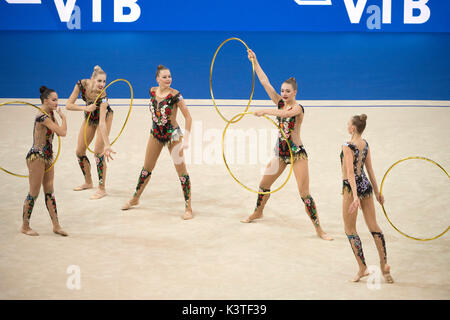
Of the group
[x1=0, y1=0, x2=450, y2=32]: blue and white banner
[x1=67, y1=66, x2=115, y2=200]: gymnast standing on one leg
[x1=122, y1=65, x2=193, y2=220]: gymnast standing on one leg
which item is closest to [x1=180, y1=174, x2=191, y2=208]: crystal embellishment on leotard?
[x1=122, y1=65, x2=193, y2=220]: gymnast standing on one leg

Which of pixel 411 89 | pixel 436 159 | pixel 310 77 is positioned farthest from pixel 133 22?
pixel 436 159

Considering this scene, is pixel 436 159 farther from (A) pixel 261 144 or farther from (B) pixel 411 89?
(B) pixel 411 89

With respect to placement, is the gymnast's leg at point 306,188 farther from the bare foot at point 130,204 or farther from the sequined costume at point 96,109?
the sequined costume at point 96,109

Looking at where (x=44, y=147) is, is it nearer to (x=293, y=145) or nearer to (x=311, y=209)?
(x=293, y=145)

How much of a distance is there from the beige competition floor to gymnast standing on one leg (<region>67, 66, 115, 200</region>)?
0.83 ft

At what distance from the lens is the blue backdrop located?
1290cm

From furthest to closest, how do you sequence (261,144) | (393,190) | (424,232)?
(261,144), (393,190), (424,232)

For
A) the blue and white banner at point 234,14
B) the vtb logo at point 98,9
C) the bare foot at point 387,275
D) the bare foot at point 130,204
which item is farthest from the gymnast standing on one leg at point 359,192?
the vtb logo at point 98,9

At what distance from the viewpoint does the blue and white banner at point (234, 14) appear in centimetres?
1602

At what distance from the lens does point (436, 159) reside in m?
8.50

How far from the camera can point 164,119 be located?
6672mm

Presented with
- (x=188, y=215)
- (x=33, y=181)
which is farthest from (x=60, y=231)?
(x=188, y=215)
